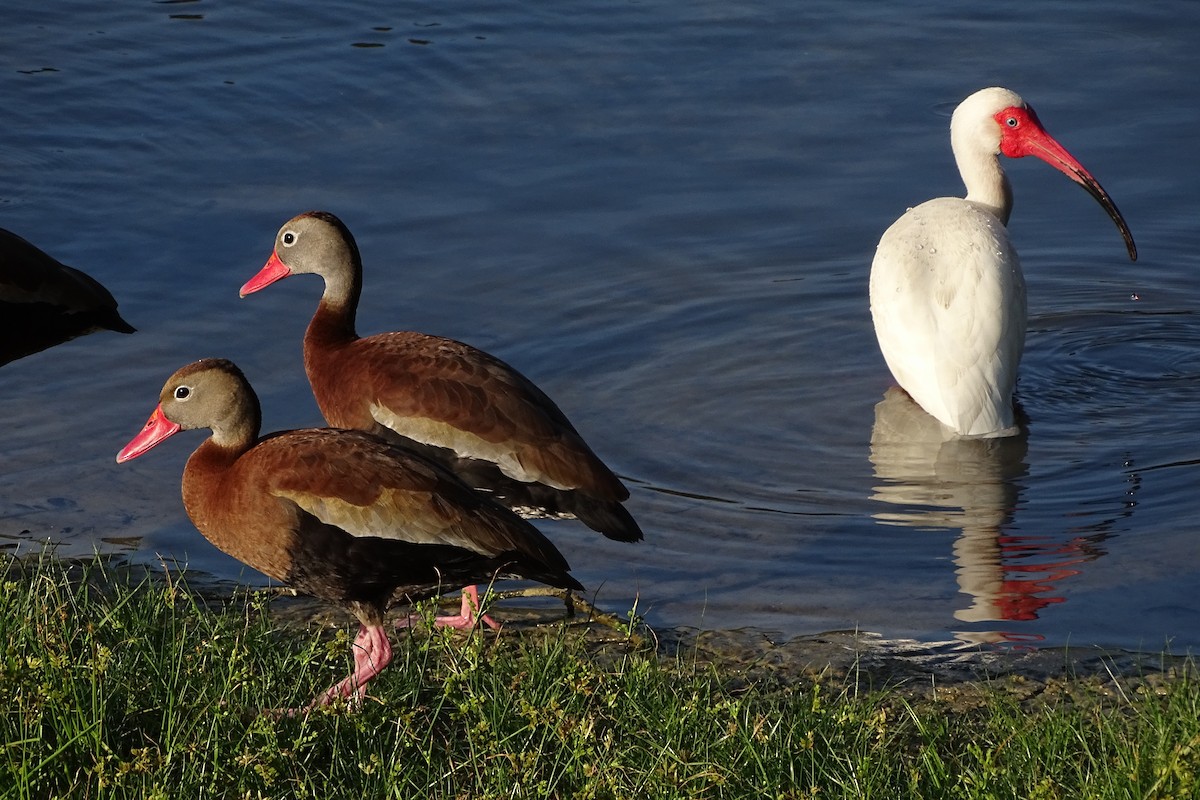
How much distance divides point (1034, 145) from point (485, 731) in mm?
6048

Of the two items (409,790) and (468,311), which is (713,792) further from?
(468,311)

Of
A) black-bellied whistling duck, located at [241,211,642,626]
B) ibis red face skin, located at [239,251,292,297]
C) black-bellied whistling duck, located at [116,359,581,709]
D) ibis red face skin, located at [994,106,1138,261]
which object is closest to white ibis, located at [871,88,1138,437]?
ibis red face skin, located at [994,106,1138,261]

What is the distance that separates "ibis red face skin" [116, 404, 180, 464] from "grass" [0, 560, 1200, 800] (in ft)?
3.75

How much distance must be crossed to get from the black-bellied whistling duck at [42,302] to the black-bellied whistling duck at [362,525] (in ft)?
9.16

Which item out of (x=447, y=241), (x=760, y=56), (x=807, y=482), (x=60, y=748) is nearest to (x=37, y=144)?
(x=447, y=241)

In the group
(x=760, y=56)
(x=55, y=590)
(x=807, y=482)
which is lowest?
(x=807, y=482)

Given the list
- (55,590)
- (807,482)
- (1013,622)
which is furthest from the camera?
(807,482)

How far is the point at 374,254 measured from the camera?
9.69 m

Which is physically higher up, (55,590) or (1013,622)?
(55,590)

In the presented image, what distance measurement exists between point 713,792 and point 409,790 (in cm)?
72

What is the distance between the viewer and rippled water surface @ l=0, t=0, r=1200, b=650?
22.7ft

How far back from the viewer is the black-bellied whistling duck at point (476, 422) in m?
6.10

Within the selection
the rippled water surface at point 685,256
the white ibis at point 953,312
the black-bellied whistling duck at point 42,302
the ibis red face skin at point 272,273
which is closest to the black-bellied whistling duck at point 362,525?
the rippled water surface at point 685,256

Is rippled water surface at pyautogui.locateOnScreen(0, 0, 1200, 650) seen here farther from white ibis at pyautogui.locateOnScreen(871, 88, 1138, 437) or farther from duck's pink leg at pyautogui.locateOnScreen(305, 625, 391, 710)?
duck's pink leg at pyautogui.locateOnScreen(305, 625, 391, 710)
